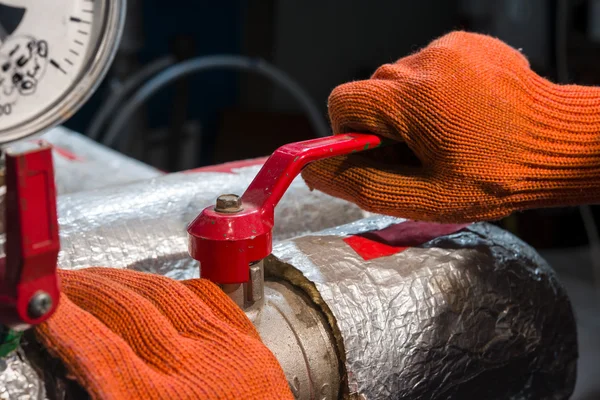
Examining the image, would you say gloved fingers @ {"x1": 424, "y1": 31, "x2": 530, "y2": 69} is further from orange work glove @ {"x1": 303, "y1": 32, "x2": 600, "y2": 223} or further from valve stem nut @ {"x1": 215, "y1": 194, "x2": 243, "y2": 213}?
valve stem nut @ {"x1": 215, "y1": 194, "x2": 243, "y2": 213}

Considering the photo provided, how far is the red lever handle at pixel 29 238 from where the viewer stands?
37 centimetres

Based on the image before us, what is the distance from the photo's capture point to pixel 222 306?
1.65ft

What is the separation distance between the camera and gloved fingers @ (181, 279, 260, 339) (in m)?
0.50

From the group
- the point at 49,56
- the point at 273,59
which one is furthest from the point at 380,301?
the point at 273,59

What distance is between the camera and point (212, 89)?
3.01m

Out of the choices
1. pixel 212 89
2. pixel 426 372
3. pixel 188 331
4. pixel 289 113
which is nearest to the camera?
pixel 188 331

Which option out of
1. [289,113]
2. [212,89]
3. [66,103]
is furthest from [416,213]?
[212,89]

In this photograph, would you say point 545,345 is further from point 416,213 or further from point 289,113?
point 289,113

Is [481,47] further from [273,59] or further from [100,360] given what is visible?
[273,59]

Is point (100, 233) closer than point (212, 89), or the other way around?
point (100, 233)

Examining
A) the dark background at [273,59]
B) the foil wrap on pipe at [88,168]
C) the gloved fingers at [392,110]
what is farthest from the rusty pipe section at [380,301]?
the dark background at [273,59]

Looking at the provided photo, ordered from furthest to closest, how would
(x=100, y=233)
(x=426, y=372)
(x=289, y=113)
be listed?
(x=289, y=113)
(x=100, y=233)
(x=426, y=372)

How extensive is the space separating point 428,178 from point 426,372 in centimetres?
16

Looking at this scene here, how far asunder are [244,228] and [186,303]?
0.22 feet
